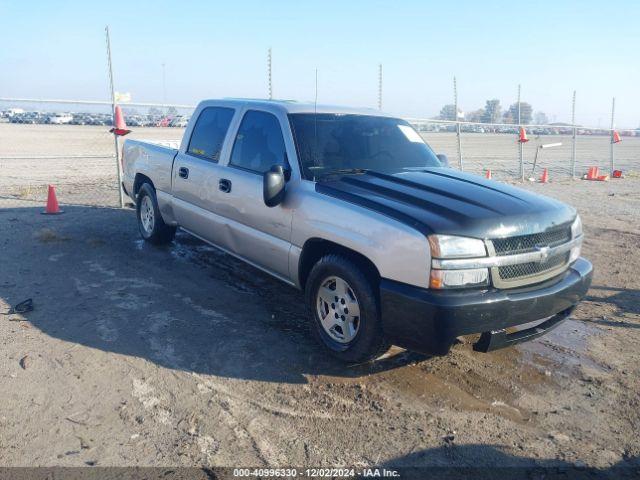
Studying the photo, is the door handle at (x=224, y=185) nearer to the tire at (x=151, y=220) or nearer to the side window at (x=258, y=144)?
the side window at (x=258, y=144)

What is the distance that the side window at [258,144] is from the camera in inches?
186

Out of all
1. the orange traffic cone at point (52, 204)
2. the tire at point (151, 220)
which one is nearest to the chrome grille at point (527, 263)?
the tire at point (151, 220)

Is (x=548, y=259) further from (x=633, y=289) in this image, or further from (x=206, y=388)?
(x=633, y=289)

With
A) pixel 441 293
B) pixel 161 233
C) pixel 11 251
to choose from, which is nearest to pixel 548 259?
pixel 441 293

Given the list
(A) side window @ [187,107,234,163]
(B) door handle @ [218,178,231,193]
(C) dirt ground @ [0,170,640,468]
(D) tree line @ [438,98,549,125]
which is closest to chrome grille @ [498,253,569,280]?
(C) dirt ground @ [0,170,640,468]

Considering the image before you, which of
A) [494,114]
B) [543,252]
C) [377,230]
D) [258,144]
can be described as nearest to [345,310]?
[377,230]

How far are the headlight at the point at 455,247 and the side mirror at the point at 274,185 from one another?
145 centimetres

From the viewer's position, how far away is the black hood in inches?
136

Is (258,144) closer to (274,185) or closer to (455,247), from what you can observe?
(274,185)

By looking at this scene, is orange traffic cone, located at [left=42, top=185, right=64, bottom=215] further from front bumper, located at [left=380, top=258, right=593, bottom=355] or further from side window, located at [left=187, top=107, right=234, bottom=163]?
front bumper, located at [left=380, top=258, right=593, bottom=355]

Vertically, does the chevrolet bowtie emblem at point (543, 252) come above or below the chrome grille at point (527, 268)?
above

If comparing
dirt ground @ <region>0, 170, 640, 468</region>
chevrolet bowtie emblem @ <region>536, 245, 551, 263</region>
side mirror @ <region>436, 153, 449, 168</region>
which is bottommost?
dirt ground @ <region>0, 170, 640, 468</region>

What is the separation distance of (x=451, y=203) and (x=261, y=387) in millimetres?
1823

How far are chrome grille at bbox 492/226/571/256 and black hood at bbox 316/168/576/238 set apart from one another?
4cm
